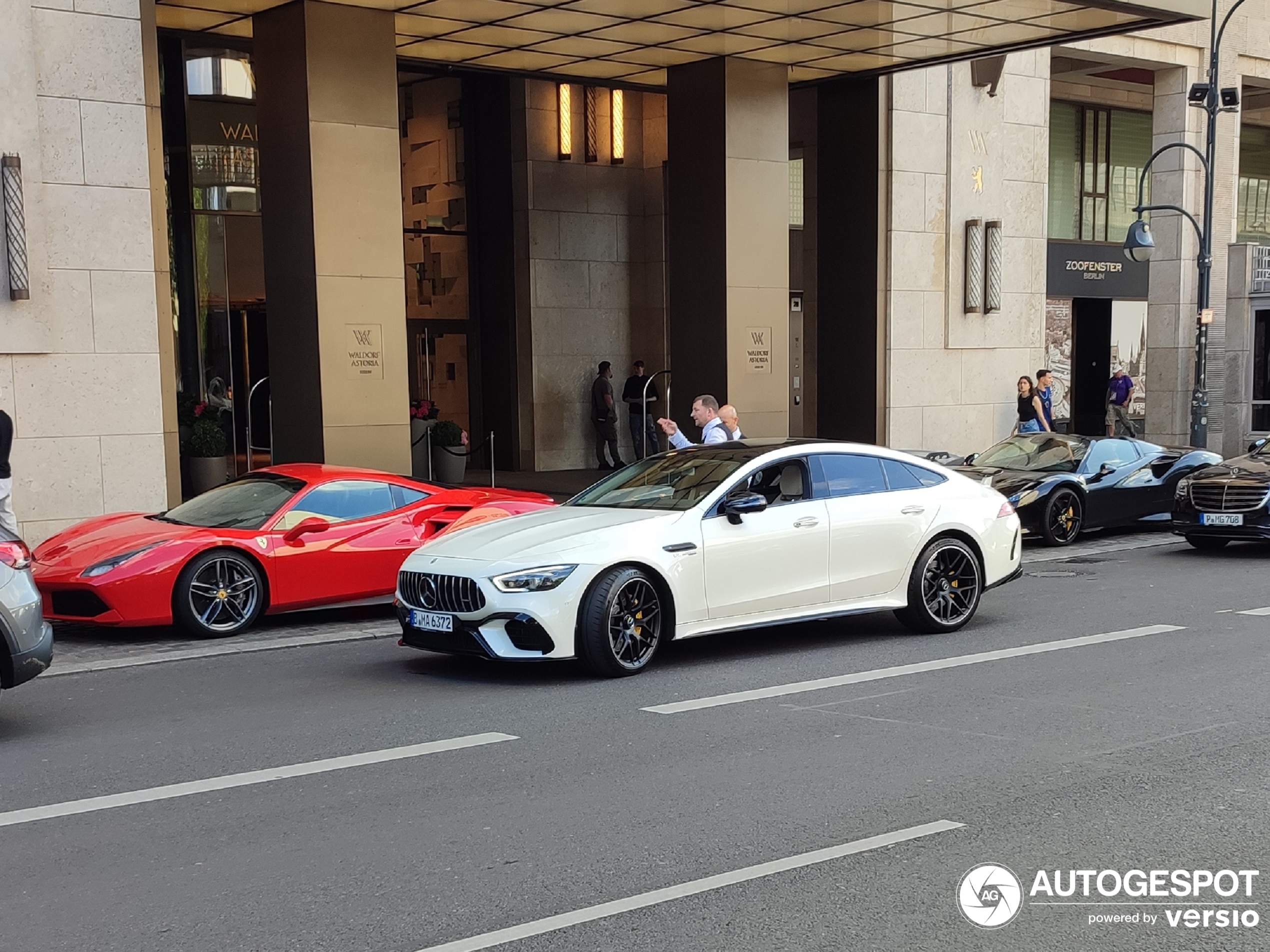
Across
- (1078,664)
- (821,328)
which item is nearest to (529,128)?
(821,328)

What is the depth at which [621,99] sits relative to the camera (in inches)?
1029

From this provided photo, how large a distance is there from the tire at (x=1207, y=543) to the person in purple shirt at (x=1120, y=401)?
14.8m

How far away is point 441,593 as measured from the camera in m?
8.86

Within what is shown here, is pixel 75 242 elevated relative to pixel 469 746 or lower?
elevated

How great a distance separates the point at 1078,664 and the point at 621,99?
19.0m

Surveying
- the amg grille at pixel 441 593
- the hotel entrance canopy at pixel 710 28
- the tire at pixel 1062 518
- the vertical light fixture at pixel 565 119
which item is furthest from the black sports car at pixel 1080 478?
the vertical light fixture at pixel 565 119

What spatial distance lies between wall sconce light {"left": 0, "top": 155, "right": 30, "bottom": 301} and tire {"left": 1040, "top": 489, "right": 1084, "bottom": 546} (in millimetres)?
11441

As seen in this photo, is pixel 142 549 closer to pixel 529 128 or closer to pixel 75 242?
pixel 75 242

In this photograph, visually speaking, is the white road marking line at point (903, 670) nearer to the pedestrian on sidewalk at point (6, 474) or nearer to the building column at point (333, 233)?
the pedestrian on sidewalk at point (6, 474)

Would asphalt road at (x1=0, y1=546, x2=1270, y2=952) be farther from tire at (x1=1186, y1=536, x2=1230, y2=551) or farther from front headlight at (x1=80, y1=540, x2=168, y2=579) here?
tire at (x1=1186, y1=536, x2=1230, y2=551)

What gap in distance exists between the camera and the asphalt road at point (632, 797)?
188 inches

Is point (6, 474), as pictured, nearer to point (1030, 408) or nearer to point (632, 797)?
point (632, 797)

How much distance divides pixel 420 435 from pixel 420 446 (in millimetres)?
208

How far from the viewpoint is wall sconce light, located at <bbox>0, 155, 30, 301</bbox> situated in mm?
13484
